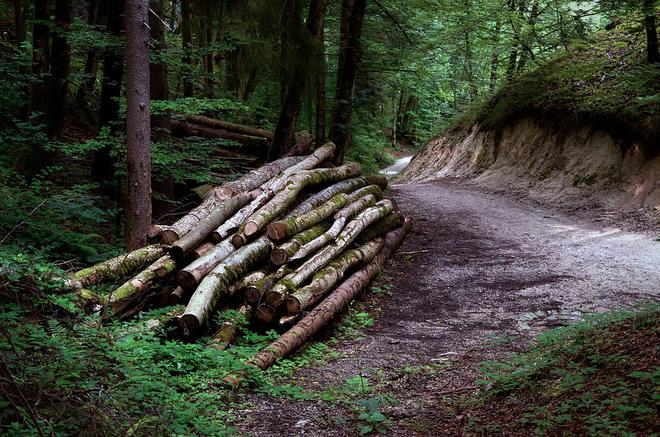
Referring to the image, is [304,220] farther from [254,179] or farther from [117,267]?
[117,267]

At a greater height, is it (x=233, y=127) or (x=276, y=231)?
(x=233, y=127)

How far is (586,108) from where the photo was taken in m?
13.8

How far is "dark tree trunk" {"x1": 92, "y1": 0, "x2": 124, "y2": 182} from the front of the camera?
1053cm

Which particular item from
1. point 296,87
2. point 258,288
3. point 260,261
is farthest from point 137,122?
point 296,87

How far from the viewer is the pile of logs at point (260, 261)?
6.52 metres

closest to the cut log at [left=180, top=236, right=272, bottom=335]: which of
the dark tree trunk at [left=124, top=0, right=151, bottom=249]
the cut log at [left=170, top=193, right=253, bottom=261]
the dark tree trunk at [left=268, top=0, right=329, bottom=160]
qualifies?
the cut log at [left=170, top=193, right=253, bottom=261]

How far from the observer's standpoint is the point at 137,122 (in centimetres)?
791

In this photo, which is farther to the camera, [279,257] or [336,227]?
[336,227]

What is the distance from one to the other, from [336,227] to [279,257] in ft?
4.95

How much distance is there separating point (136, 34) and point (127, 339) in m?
4.81

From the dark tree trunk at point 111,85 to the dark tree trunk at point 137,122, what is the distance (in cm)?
197

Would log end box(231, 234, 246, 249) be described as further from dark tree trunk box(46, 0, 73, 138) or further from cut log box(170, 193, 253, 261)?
dark tree trunk box(46, 0, 73, 138)

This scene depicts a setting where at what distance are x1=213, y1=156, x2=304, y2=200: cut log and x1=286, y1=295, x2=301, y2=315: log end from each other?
277 centimetres

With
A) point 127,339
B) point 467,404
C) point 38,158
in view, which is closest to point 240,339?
point 127,339
